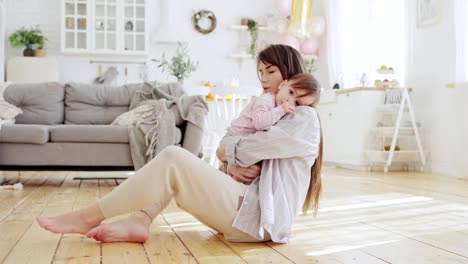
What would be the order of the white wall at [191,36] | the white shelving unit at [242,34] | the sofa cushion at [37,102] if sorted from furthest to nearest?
the white shelving unit at [242,34]
the white wall at [191,36]
the sofa cushion at [37,102]

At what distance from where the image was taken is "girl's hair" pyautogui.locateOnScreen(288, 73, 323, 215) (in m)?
2.15

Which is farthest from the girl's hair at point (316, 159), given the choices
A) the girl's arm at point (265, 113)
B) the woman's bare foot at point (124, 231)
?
the woman's bare foot at point (124, 231)

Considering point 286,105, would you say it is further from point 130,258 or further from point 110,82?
point 110,82

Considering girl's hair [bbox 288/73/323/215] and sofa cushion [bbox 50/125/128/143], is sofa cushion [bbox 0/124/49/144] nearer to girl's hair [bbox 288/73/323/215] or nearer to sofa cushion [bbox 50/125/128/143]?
sofa cushion [bbox 50/125/128/143]

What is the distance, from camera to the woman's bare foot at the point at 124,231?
2125 millimetres

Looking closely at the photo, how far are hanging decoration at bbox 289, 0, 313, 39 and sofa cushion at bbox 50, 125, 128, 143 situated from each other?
4104mm

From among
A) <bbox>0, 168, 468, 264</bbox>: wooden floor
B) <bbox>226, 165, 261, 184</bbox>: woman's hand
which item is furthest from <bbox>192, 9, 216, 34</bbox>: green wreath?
<bbox>226, 165, 261, 184</bbox>: woman's hand

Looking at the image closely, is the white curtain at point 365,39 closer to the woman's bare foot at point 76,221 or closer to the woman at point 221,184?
the woman at point 221,184

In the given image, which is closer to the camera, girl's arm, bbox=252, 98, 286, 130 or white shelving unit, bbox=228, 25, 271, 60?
girl's arm, bbox=252, 98, 286, 130

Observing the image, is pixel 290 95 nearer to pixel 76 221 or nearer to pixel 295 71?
pixel 295 71

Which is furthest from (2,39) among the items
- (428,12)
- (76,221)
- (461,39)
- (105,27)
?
(76,221)

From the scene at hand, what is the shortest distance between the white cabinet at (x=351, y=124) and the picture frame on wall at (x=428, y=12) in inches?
33.7

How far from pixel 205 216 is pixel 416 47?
4.89m

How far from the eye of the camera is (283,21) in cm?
836
